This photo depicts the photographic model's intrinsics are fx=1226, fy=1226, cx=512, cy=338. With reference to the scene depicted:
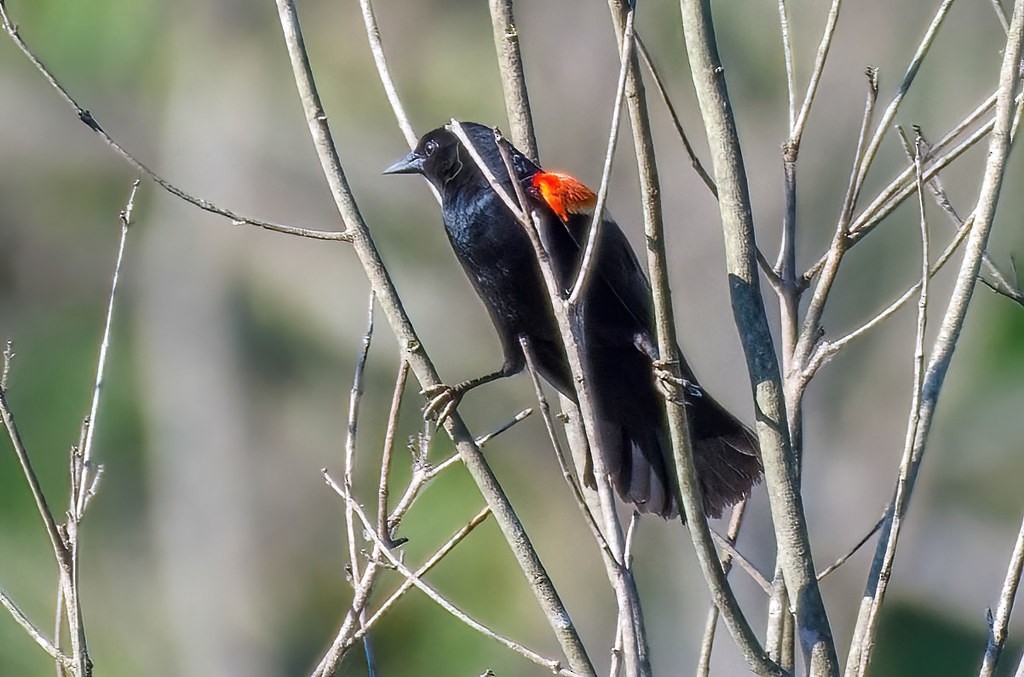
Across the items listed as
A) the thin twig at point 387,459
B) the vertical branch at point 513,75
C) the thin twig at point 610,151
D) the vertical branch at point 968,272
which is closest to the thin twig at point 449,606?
the thin twig at point 387,459

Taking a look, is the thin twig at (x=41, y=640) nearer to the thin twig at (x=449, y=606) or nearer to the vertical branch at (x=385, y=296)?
the vertical branch at (x=385, y=296)

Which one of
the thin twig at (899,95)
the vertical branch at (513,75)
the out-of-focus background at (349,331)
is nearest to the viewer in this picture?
the thin twig at (899,95)

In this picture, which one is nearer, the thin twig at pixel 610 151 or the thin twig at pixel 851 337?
the thin twig at pixel 610 151

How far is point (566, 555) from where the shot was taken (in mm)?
9797

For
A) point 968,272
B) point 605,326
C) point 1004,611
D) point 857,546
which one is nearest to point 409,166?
point 605,326

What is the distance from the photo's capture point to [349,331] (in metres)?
11.5

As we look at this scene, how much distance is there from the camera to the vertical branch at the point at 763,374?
75.0 inches

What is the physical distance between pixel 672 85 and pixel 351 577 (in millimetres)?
5173

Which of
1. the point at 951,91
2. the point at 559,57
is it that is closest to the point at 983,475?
the point at 951,91

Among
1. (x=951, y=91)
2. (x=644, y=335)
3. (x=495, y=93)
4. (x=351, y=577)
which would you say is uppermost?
(x=495, y=93)

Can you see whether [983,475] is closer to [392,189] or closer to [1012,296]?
[392,189]

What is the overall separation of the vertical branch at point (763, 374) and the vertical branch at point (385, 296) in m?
0.40

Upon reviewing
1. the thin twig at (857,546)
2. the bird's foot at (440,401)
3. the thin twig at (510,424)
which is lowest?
the thin twig at (857,546)

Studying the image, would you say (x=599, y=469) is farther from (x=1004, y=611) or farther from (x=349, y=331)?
(x=349, y=331)
